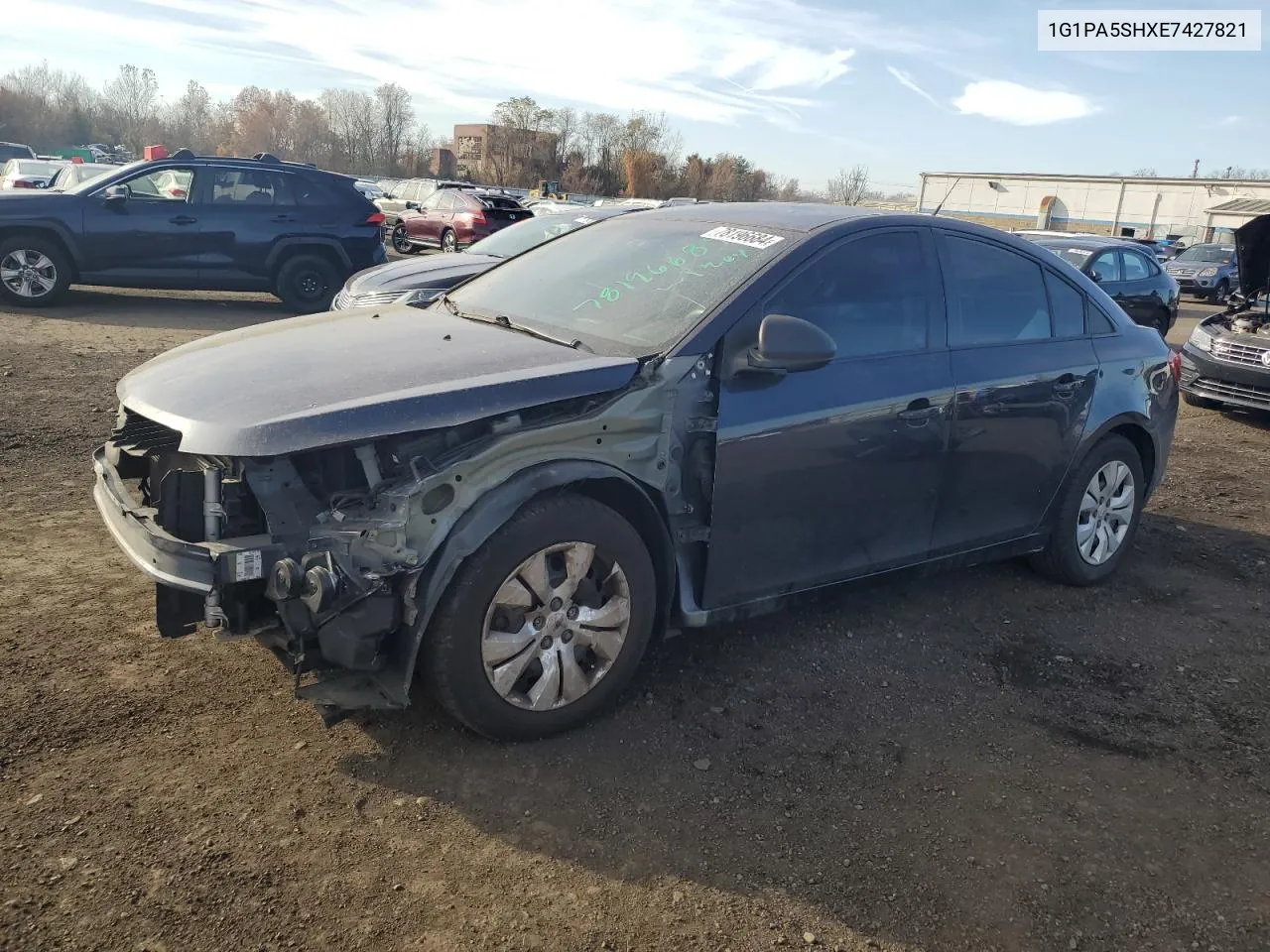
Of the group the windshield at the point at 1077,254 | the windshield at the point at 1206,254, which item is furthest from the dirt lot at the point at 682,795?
the windshield at the point at 1206,254

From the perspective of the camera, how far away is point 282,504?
9.33 feet

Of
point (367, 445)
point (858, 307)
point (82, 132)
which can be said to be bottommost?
point (367, 445)

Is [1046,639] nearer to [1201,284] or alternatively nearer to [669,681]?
[669,681]

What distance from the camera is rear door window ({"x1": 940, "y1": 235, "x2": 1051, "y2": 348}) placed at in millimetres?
4168

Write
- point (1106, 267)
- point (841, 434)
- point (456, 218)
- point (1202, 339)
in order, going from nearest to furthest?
point (841, 434) < point (1202, 339) < point (1106, 267) < point (456, 218)

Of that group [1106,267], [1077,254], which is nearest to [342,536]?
[1077,254]

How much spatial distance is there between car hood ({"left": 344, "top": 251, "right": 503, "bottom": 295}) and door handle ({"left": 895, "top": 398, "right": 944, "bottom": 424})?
5407 mm

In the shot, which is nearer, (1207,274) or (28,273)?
(28,273)

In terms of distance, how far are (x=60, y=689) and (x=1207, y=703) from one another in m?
4.38

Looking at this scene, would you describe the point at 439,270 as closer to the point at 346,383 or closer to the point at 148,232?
the point at 148,232

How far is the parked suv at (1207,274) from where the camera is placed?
86.9 ft

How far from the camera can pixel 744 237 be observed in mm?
3883

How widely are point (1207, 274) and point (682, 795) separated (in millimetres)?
29033

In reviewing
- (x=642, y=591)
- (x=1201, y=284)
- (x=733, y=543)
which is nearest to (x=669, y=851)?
(x=642, y=591)
